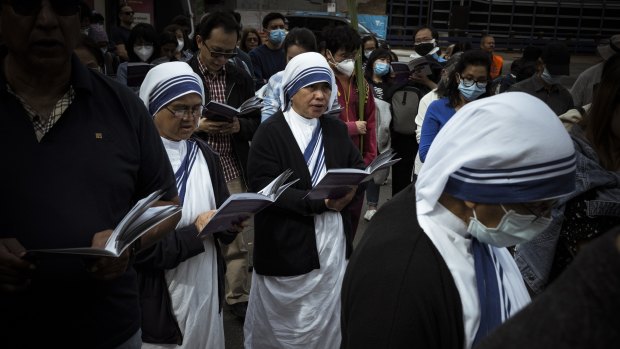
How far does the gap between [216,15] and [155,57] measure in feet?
10.9

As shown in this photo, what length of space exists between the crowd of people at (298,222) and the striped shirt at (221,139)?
3.15ft

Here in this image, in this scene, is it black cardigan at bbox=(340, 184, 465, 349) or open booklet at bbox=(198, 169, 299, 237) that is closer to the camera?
black cardigan at bbox=(340, 184, 465, 349)

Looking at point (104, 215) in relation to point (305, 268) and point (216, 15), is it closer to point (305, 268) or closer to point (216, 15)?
point (305, 268)

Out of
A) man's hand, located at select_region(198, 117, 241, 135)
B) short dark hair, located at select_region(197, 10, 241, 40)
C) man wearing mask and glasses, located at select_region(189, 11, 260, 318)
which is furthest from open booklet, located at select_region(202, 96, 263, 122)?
short dark hair, located at select_region(197, 10, 241, 40)

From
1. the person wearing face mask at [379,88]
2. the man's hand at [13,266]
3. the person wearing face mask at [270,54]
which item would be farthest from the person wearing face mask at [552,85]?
the man's hand at [13,266]

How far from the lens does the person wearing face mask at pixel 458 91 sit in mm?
4922

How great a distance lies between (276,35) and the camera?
8.29 meters

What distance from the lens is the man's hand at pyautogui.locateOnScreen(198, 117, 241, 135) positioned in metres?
4.48

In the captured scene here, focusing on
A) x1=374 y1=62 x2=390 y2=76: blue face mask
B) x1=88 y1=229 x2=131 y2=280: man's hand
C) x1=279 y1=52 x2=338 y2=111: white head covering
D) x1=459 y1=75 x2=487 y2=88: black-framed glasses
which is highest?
x1=279 y1=52 x2=338 y2=111: white head covering

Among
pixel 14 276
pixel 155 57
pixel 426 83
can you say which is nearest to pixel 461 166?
pixel 14 276

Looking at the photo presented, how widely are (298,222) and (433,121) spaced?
68.5 inches

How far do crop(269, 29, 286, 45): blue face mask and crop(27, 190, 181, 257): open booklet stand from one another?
20.9 feet

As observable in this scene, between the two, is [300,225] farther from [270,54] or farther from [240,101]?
[270,54]

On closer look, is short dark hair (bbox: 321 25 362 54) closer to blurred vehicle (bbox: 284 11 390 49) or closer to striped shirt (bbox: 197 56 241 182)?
striped shirt (bbox: 197 56 241 182)
